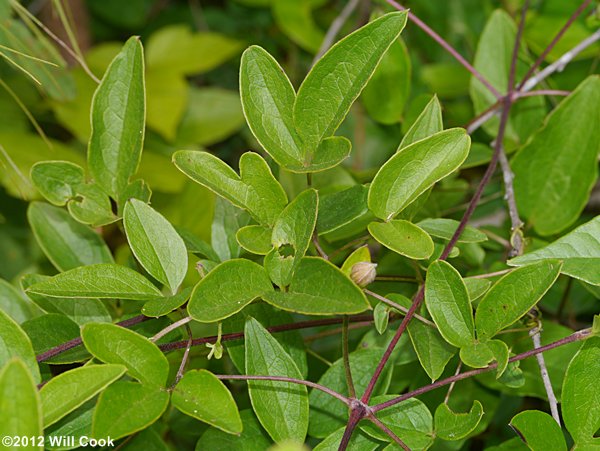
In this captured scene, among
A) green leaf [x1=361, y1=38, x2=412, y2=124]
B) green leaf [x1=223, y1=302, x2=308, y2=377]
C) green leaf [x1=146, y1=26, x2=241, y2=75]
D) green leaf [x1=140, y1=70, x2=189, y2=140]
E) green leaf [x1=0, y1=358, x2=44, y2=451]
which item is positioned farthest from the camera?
green leaf [x1=146, y1=26, x2=241, y2=75]

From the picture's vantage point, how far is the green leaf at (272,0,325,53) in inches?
49.2

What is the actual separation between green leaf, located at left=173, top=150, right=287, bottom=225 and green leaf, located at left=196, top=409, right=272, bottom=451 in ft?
0.56

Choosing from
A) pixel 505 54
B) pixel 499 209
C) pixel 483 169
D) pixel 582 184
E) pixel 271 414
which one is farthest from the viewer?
pixel 483 169

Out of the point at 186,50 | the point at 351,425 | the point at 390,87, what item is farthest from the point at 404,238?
the point at 186,50

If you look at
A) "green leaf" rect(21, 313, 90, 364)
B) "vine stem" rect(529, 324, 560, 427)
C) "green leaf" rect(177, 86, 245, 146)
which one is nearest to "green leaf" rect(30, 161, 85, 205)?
"green leaf" rect(21, 313, 90, 364)

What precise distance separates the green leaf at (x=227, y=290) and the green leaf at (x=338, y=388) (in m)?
0.13

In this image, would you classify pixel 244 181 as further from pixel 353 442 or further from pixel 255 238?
pixel 353 442

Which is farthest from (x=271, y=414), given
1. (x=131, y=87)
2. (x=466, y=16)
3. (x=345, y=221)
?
(x=466, y=16)

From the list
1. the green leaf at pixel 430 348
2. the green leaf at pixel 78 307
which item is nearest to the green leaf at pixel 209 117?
the green leaf at pixel 78 307

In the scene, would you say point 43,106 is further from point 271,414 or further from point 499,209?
point 271,414

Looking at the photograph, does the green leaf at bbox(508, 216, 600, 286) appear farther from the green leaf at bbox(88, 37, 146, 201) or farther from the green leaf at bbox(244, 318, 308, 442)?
the green leaf at bbox(88, 37, 146, 201)

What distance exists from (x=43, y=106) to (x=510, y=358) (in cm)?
96

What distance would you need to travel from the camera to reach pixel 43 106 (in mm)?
1252

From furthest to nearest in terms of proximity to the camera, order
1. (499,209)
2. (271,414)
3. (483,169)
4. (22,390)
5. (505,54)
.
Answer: (483,169)
(499,209)
(505,54)
(271,414)
(22,390)
